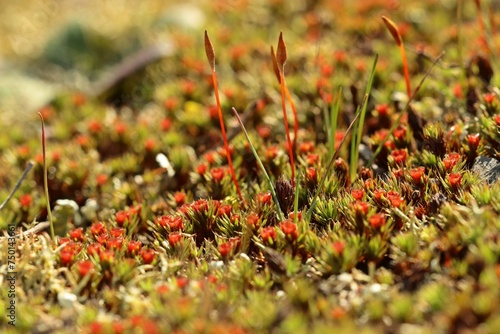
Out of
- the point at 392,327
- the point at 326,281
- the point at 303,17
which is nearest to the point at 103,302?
the point at 326,281

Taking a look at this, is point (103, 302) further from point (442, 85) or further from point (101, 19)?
point (101, 19)

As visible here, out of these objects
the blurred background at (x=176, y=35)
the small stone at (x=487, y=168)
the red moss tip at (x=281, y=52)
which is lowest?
the small stone at (x=487, y=168)

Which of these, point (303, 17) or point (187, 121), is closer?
point (187, 121)

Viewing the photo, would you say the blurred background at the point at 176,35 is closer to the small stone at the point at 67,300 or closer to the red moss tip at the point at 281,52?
the red moss tip at the point at 281,52

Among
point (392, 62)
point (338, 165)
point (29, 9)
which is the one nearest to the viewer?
point (338, 165)

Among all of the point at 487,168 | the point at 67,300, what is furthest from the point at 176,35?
the point at 67,300

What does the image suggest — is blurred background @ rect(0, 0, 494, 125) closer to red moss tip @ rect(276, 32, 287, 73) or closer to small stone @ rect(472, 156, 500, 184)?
small stone @ rect(472, 156, 500, 184)

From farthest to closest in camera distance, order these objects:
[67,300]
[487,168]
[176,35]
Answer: [176,35], [487,168], [67,300]

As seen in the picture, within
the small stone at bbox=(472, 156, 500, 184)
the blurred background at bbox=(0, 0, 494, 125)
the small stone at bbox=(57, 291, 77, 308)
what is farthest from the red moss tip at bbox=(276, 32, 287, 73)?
the blurred background at bbox=(0, 0, 494, 125)

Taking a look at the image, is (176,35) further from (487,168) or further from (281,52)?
(487,168)

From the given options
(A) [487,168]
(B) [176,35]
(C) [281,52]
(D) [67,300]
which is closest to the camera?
(D) [67,300]

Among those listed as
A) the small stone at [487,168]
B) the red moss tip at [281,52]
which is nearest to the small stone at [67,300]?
the red moss tip at [281,52]
